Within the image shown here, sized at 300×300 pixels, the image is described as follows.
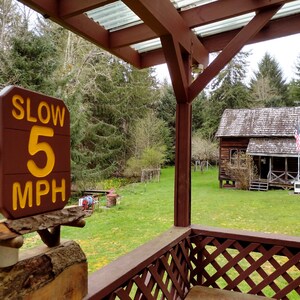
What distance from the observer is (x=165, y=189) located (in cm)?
1269

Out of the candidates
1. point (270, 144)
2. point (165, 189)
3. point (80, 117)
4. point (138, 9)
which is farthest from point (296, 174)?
point (138, 9)

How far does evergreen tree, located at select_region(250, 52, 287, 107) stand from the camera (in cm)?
2242

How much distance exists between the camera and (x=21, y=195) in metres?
0.80

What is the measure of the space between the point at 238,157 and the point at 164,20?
43.2 feet

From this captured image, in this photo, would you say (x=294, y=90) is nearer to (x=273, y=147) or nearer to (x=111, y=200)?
(x=273, y=147)

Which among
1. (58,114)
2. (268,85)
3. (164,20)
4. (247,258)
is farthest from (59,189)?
(268,85)

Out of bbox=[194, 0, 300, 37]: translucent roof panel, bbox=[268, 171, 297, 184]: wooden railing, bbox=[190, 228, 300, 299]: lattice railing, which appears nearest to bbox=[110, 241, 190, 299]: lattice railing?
bbox=[190, 228, 300, 299]: lattice railing

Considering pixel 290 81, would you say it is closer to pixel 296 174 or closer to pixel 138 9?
pixel 296 174

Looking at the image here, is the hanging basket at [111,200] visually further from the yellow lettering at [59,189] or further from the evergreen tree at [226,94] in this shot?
the evergreen tree at [226,94]

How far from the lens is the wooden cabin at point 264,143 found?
13062mm

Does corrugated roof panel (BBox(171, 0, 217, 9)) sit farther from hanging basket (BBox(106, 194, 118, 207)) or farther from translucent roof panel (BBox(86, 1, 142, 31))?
hanging basket (BBox(106, 194, 118, 207))

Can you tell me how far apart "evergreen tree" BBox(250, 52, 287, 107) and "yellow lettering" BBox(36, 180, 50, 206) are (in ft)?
74.6

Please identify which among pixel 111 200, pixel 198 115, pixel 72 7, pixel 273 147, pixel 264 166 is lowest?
pixel 111 200

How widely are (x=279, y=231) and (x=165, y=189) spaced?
6.62 m
